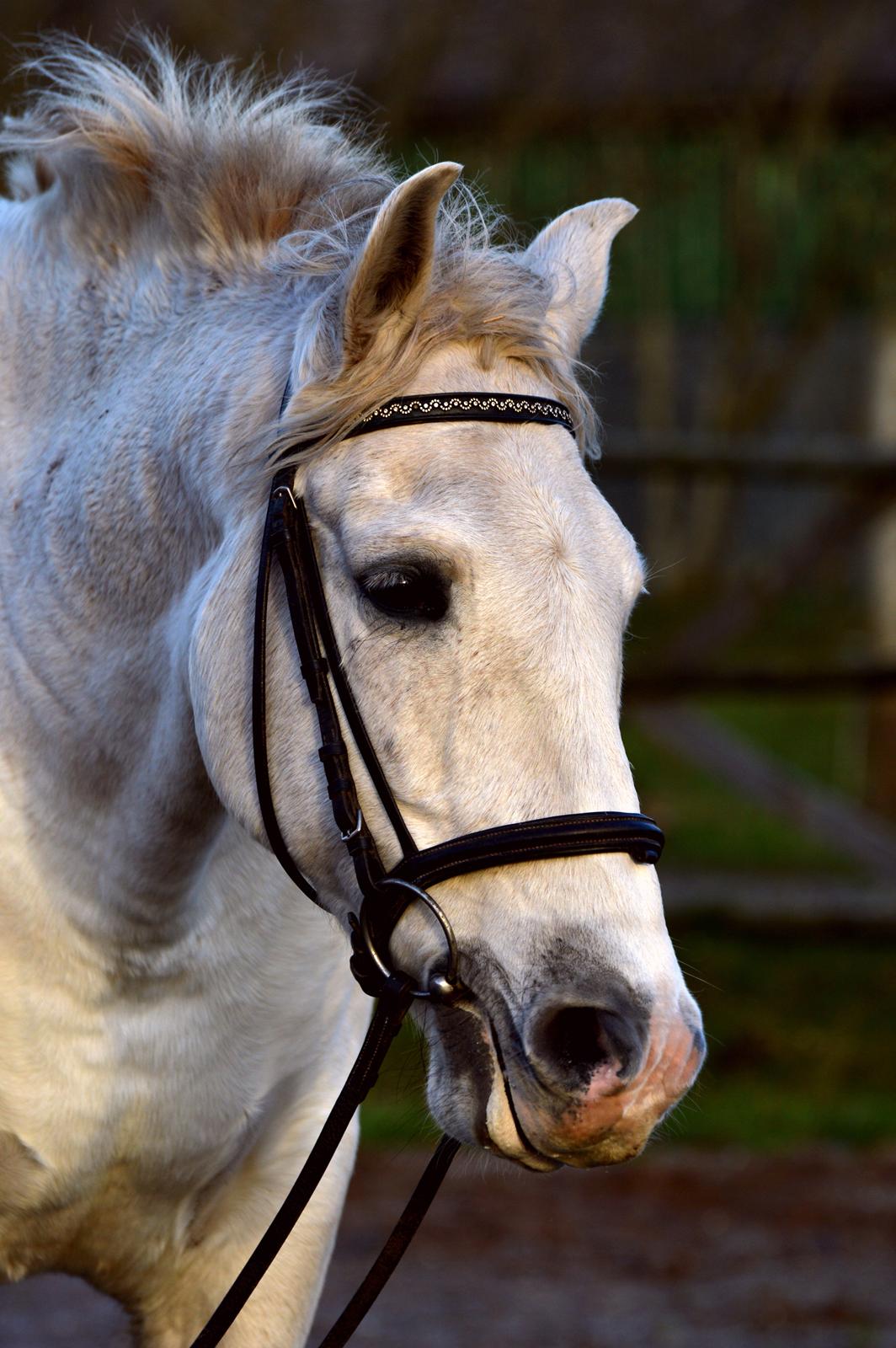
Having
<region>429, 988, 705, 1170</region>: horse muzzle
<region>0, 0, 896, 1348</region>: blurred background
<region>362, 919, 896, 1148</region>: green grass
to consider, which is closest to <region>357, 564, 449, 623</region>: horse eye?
<region>429, 988, 705, 1170</region>: horse muzzle

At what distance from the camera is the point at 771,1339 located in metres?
4.25

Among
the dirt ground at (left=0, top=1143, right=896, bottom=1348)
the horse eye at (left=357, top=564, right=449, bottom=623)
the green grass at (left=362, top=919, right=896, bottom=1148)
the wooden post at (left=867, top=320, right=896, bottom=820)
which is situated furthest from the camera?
the wooden post at (left=867, top=320, right=896, bottom=820)

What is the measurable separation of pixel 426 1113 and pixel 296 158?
1422 millimetres

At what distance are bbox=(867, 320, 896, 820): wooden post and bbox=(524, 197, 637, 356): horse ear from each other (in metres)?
5.34

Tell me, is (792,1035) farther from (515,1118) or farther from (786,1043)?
(515,1118)

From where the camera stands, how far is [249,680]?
200 cm

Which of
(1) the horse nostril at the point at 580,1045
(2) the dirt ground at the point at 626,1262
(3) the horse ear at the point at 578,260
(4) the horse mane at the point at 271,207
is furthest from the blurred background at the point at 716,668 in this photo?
(1) the horse nostril at the point at 580,1045

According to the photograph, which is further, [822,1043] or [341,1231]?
[822,1043]

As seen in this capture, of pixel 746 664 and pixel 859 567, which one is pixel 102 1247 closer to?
pixel 746 664

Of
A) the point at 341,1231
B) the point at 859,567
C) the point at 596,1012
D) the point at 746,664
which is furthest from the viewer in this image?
the point at 859,567

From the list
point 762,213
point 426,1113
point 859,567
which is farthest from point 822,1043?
point 859,567

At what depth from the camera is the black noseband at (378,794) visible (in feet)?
5.66

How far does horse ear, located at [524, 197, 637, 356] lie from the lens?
2273 mm

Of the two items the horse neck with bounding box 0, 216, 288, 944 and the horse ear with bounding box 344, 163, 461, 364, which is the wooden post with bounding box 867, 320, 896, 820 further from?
the horse ear with bounding box 344, 163, 461, 364
